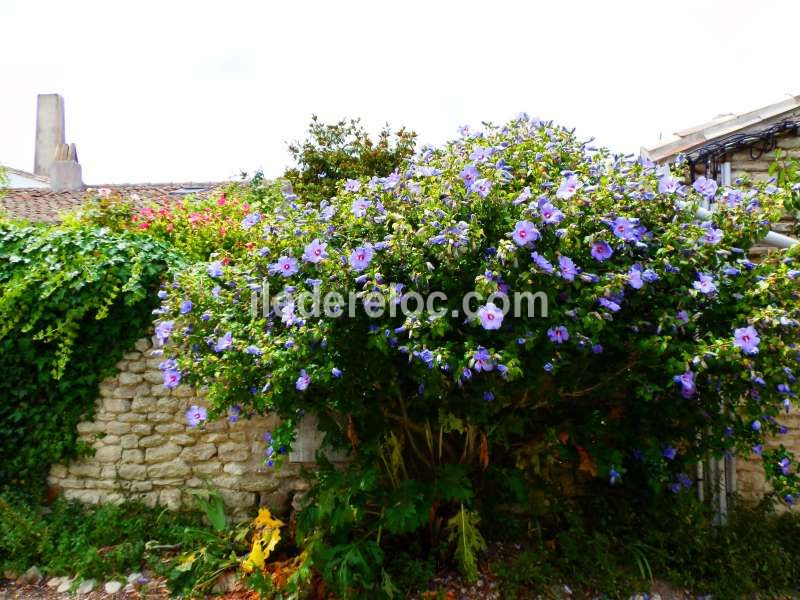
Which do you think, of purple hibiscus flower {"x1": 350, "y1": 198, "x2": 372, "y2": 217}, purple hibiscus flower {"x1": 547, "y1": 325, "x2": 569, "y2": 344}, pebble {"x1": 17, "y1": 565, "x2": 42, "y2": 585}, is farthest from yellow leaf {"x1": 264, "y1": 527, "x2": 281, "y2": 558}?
purple hibiscus flower {"x1": 547, "y1": 325, "x2": 569, "y2": 344}

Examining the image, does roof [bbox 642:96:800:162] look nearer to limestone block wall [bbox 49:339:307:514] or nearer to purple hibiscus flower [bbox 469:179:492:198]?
purple hibiscus flower [bbox 469:179:492:198]

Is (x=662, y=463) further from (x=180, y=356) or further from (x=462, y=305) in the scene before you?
(x=180, y=356)

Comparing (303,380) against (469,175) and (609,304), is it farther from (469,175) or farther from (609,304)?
(609,304)

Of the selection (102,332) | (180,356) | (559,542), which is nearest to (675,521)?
(559,542)

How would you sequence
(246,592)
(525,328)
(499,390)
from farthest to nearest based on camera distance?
(246,592)
(499,390)
(525,328)

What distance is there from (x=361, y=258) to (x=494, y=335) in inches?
34.0

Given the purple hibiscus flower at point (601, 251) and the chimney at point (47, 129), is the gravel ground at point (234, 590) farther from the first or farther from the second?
the chimney at point (47, 129)

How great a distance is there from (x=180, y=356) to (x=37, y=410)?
200 centimetres

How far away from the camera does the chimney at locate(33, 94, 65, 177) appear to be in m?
17.8

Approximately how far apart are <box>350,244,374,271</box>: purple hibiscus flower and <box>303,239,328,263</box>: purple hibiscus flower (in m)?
0.20

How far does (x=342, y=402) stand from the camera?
381cm

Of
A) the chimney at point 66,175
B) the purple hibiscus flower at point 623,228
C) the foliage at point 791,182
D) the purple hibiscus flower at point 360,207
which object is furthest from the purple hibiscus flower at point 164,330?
the chimney at point 66,175

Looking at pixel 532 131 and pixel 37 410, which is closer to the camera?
pixel 532 131

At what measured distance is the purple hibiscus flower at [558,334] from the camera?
318 cm
